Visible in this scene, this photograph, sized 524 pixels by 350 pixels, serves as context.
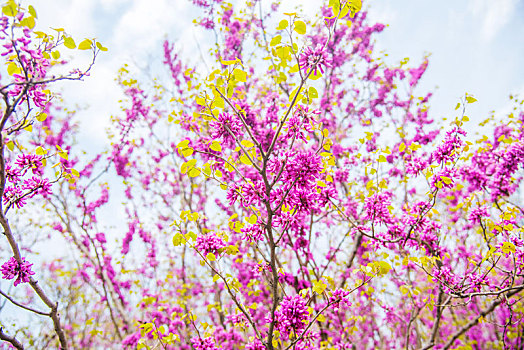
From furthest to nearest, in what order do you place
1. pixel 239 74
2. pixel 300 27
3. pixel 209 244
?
1. pixel 209 244
2. pixel 239 74
3. pixel 300 27

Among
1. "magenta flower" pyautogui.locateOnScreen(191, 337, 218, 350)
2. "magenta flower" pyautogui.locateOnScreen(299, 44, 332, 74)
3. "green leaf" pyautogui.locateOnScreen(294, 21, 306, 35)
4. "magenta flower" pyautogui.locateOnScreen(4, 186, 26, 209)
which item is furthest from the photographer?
"magenta flower" pyautogui.locateOnScreen(191, 337, 218, 350)

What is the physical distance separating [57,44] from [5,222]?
204 centimetres

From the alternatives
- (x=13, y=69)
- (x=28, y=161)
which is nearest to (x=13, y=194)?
(x=28, y=161)

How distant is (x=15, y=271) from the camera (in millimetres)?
3273

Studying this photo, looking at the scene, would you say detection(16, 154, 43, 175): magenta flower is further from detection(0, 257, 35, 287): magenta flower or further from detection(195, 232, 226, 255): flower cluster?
detection(195, 232, 226, 255): flower cluster

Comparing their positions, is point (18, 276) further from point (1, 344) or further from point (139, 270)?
point (1, 344)

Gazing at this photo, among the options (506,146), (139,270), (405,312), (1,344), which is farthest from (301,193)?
(1,344)

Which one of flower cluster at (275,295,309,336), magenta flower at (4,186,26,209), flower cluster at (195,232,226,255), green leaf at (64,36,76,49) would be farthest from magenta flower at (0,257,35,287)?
flower cluster at (275,295,309,336)

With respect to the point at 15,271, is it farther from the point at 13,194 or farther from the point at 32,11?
the point at 32,11

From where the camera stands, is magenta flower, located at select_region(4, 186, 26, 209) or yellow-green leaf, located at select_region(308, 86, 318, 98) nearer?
yellow-green leaf, located at select_region(308, 86, 318, 98)

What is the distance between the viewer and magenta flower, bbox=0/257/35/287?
10.7ft

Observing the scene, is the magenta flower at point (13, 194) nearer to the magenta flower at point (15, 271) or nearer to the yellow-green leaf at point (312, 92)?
the magenta flower at point (15, 271)

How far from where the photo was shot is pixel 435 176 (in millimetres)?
4188

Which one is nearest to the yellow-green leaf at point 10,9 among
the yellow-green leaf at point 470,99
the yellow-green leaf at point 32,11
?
the yellow-green leaf at point 32,11
